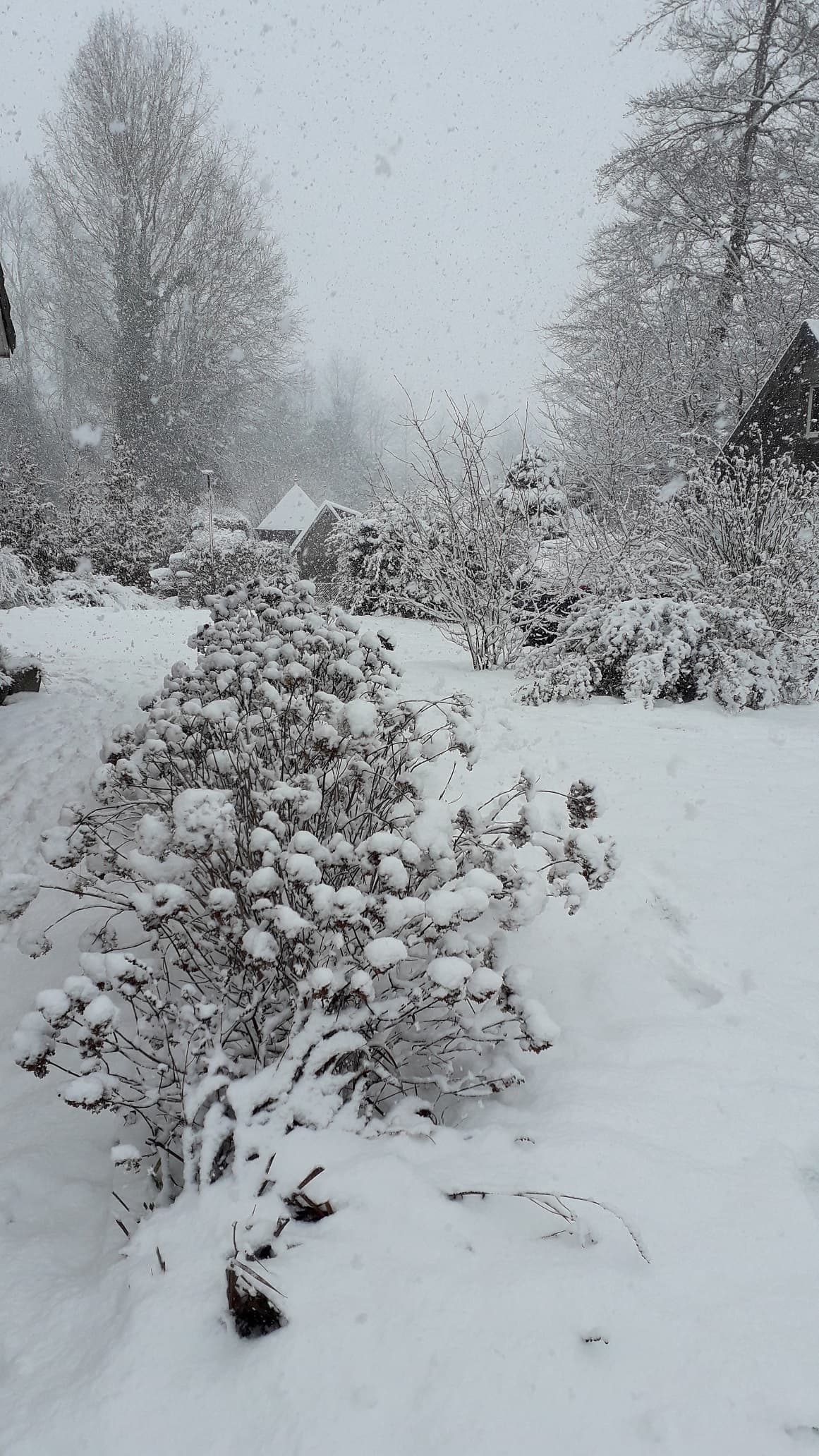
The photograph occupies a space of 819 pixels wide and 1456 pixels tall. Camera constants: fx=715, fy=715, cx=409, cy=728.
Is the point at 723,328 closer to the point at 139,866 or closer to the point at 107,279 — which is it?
the point at 139,866

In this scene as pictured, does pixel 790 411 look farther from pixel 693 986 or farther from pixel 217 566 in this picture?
pixel 693 986

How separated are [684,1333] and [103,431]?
1232 inches

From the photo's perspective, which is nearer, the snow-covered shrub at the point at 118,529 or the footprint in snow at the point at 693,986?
the footprint in snow at the point at 693,986

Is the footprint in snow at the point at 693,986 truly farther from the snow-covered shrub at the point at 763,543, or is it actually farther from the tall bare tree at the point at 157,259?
the tall bare tree at the point at 157,259

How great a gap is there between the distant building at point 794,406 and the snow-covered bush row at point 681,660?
716 cm

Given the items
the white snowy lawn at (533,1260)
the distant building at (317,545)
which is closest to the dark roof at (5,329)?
the white snowy lawn at (533,1260)

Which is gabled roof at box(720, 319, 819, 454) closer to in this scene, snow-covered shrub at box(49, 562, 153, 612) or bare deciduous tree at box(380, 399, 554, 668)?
bare deciduous tree at box(380, 399, 554, 668)

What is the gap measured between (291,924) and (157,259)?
28.4 m

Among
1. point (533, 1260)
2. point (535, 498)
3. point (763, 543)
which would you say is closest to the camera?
point (533, 1260)

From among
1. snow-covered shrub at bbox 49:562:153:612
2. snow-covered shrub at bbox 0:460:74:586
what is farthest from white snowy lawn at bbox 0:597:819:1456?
snow-covered shrub at bbox 0:460:74:586

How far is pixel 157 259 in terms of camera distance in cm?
2377

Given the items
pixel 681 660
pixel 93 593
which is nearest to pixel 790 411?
pixel 681 660

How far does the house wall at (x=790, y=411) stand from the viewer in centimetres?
1222

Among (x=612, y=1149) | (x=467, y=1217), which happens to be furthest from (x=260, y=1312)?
Answer: (x=612, y=1149)
